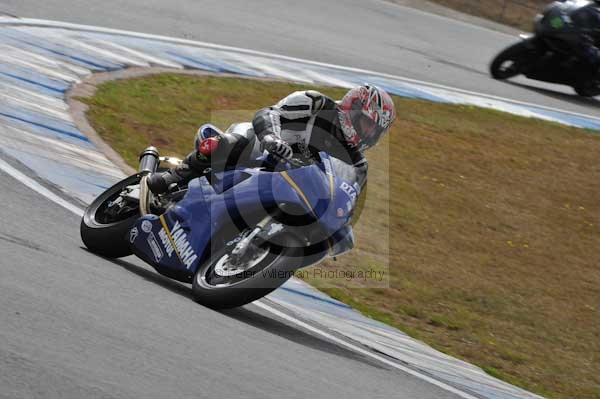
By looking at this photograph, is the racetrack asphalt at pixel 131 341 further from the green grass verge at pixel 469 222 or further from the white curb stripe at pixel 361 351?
the green grass verge at pixel 469 222

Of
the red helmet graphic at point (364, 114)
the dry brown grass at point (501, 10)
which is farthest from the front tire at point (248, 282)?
the dry brown grass at point (501, 10)

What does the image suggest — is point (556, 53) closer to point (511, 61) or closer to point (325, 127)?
point (511, 61)

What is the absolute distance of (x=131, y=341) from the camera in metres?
5.32

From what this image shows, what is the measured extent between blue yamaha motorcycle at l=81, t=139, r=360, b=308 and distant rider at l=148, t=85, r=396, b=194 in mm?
146

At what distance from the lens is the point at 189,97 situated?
1373 centimetres

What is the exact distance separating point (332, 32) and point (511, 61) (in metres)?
3.16

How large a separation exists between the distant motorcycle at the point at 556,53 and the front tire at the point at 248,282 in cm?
1319

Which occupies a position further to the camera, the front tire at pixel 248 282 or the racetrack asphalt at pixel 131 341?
the front tire at pixel 248 282

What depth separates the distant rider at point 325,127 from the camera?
714 cm

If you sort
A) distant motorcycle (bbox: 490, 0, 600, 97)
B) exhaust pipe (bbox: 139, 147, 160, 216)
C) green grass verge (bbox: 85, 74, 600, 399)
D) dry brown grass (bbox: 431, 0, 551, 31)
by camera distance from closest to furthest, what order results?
exhaust pipe (bbox: 139, 147, 160, 216) → green grass verge (bbox: 85, 74, 600, 399) → distant motorcycle (bbox: 490, 0, 600, 97) → dry brown grass (bbox: 431, 0, 551, 31)

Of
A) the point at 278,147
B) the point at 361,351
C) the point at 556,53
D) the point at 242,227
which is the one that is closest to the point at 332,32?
the point at 556,53

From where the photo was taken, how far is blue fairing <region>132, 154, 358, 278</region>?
22.2 feet

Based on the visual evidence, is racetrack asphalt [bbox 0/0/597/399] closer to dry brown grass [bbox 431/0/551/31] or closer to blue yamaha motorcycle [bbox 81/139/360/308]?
blue yamaha motorcycle [bbox 81/139/360/308]

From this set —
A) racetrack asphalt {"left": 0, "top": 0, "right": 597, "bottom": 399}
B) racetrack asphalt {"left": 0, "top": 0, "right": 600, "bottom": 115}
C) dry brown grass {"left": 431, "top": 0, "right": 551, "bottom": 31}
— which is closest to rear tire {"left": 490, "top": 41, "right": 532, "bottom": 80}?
racetrack asphalt {"left": 0, "top": 0, "right": 600, "bottom": 115}
